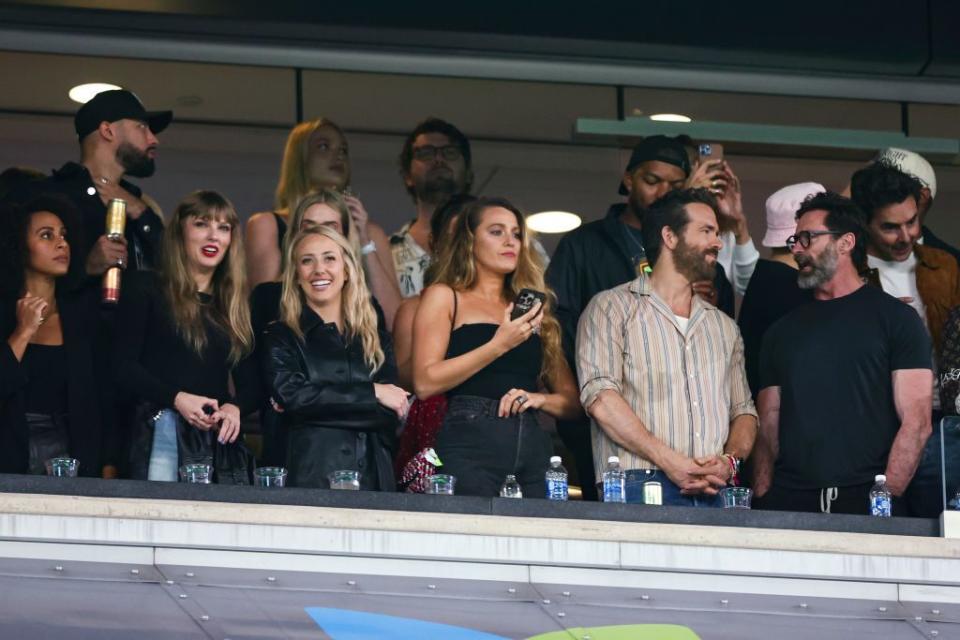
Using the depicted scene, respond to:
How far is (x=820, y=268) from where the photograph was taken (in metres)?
9.76

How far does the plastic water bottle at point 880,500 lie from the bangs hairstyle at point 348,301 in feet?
6.75

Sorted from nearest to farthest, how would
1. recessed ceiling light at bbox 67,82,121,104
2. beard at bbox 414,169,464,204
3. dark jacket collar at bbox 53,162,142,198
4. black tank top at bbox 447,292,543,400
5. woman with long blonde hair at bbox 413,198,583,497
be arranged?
woman with long blonde hair at bbox 413,198,583,497 → black tank top at bbox 447,292,543,400 → dark jacket collar at bbox 53,162,142,198 → beard at bbox 414,169,464,204 → recessed ceiling light at bbox 67,82,121,104

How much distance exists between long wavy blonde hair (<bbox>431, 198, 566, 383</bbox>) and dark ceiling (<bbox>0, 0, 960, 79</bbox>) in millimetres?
3561

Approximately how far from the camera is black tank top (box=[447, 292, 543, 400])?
9.32m

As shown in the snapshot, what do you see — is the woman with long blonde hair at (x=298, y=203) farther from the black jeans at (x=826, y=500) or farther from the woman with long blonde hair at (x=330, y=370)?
the black jeans at (x=826, y=500)

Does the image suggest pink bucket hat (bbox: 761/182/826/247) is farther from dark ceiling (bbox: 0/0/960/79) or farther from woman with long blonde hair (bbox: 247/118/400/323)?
dark ceiling (bbox: 0/0/960/79)

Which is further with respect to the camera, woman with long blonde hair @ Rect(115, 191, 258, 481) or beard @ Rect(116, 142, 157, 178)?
beard @ Rect(116, 142, 157, 178)

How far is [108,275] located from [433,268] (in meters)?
1.39

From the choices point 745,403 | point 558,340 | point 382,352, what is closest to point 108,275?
point 382,352

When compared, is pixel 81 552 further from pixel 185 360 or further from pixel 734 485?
pixel 734 485

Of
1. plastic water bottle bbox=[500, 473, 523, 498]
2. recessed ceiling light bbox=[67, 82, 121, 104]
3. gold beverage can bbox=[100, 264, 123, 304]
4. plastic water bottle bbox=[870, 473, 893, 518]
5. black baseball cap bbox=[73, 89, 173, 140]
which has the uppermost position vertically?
recessed ceiling light bbox=[67, 82, 121, 104]

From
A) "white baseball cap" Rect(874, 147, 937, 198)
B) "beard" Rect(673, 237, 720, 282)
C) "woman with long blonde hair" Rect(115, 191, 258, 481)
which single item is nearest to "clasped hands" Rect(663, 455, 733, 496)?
"beard" Rect(673, 237, 720, 282)

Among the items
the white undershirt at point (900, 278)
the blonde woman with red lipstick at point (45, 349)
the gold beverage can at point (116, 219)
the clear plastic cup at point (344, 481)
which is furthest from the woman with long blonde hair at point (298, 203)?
the white undershirt at point (900, 278)

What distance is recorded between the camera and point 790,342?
31.4 feet
